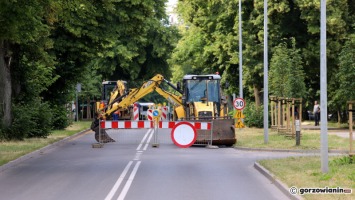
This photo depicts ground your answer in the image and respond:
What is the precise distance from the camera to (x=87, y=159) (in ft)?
82.8

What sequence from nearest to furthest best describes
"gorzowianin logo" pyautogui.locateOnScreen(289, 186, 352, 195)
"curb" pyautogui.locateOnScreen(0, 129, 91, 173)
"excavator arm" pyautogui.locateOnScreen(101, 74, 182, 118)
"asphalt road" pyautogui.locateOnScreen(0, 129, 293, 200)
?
"gorzowianin logo" pyautogui.locateOnScreen(289, 186, 352, 195)
"asphalt road" pyautogui.locateOnScreen(0, 129, 293, 200)
"curb" pyautogui.locateOnScreen(0, 129, 91, 173)
"excavator arm" pyautogui.locateOnScreen(101, 74, 182, 118)

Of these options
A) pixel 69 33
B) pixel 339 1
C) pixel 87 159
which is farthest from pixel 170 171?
pixel 339 1

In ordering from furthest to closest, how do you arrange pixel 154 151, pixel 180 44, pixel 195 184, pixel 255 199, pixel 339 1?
pixel 180 44 → pixel 339 1 → pixel 154 151 → pixel 195 184 → pixel 255 199

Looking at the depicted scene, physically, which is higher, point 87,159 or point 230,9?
point 230,9

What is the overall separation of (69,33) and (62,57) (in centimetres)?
264

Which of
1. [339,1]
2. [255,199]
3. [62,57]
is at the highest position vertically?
[339,1]

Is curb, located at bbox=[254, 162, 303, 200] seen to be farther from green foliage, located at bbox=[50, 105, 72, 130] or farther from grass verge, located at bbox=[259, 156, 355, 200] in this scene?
green foliage, located at bbox=[50, 105, 72, 130]

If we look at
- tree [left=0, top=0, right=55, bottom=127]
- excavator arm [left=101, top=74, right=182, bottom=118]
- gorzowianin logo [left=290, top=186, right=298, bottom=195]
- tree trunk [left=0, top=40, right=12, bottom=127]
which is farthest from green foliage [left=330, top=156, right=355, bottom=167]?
tree trunk [left=0, top=40, right=12, bottom=127]

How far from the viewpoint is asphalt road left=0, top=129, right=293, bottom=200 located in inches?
615

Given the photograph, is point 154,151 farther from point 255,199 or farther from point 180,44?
point 180,44

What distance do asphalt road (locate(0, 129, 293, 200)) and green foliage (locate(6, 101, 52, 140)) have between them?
15.4ft

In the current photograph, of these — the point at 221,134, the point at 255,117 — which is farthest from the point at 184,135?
the point at 255,117

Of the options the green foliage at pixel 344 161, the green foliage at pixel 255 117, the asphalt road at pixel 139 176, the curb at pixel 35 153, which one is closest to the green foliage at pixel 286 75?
the green foliage at pixel 255 117

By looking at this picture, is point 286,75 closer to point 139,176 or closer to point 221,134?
point 221,134
